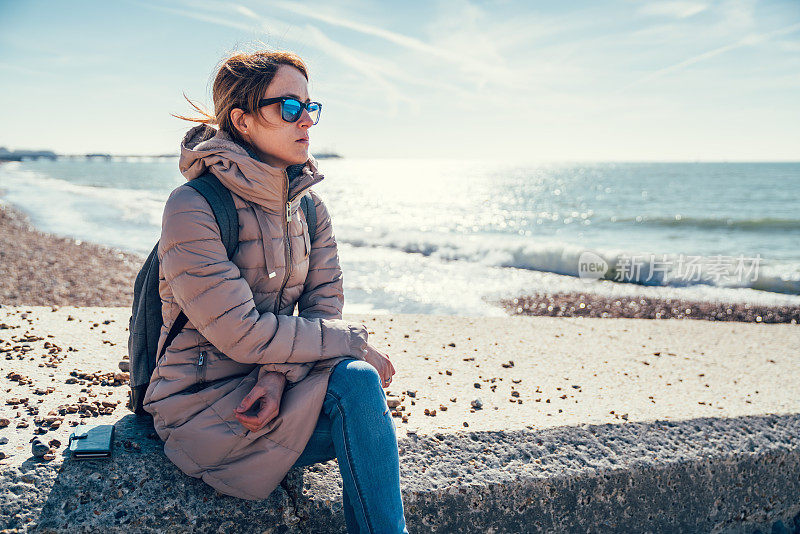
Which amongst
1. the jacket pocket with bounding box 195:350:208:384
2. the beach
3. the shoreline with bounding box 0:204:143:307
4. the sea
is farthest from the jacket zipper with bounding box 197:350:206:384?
the shoreline with bounding box 0:204:143:307

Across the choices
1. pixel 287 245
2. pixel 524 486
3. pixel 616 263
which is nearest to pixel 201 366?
pixel 287 245

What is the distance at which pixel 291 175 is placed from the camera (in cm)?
240

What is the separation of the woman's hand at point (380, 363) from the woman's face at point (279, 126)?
873mm

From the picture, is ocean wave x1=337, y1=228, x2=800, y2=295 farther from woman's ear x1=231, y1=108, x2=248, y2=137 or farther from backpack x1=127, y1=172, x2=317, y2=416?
backpack x1=127, y1=172, x2=317, y2=416

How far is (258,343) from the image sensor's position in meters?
2.11

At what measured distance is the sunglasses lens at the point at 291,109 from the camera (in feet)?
7.50

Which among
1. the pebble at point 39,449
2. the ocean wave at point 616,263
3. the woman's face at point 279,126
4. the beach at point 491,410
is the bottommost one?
the ocean wave at point 616,263

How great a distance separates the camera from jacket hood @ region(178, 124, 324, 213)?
2158 millimetres

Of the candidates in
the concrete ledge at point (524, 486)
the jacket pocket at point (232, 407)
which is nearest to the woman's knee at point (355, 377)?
the jacket pocket at point (232, 407)

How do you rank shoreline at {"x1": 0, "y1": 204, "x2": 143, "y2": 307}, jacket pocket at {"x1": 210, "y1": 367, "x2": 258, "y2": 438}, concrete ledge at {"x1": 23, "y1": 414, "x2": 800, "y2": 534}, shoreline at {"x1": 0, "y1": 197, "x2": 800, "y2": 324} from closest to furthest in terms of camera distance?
jacket pocket at {"x1": 210, "y1": 367, "x2": 258, "y2": 438} → concrete ledge at {"x1": 23, "y1": 414, "x2": 800, "y2": 534} → shoreline at {"x1": 0, "y1": 204, "x2": 143, "y2": 307} → shoreline at {"x1": 0, "y1": 197, "x2": 800, "y2": 324}

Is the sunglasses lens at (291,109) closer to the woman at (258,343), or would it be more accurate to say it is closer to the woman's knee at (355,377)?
the woman at (258,343)

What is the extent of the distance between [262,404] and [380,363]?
54cm

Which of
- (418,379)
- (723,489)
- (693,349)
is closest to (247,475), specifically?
(418,379)

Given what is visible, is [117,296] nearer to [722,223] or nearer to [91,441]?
[91,441]
